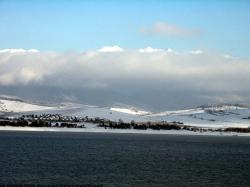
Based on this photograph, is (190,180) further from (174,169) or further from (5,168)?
(5,168)

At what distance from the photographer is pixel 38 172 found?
72562mm

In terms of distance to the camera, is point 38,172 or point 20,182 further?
point 38,172

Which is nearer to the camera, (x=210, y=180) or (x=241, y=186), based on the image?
(x=241, y=186)

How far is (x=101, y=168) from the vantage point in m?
81.3

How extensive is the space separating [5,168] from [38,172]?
5711 mm

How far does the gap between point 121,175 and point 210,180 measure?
1152 centimetres

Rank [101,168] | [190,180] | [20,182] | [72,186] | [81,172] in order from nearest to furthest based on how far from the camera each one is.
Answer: [72,186] < [20,182] < [190,180] < [81,172] < [101,168]

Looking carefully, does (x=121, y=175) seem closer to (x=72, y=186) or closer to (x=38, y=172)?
(x=38, y=172)

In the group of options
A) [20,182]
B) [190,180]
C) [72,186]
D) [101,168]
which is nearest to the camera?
[72,186]

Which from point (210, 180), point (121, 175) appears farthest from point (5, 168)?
point (210, 180)

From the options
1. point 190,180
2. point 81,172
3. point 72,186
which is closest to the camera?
point 72,186

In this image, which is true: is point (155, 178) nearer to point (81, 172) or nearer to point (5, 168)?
point (81, 172)

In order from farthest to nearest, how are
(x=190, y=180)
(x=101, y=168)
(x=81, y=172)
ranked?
(x=101, y=168) → (x=81, y=172) → (x=190, y=180)

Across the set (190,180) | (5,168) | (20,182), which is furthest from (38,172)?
(190,180)
